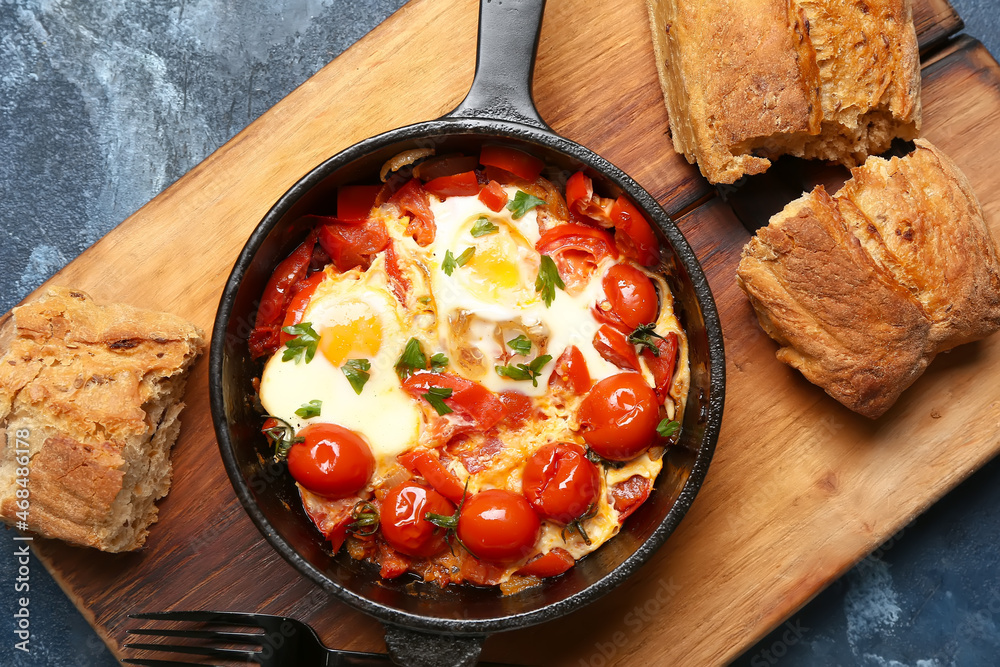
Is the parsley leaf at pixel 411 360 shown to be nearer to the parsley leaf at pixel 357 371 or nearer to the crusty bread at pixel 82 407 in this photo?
the parsley leaf at pixel 357 371

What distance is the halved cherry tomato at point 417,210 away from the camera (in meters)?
2.92

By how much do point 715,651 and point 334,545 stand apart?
1732 mm

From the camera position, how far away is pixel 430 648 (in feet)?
8.85

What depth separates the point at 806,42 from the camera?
9.71ft

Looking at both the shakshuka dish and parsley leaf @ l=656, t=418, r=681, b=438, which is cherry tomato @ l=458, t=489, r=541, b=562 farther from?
parsley leaf @ l=656, t=418, r=681, b=438

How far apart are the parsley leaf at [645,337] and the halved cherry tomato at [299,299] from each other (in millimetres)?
1325

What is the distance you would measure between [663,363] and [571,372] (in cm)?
41

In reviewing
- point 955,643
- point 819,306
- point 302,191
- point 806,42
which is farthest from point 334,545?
point 955,643

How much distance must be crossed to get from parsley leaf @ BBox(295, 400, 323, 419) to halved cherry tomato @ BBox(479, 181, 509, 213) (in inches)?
41.4

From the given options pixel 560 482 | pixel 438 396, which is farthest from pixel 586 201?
pixel 560 482

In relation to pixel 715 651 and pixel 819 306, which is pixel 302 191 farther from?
pixel 715 651

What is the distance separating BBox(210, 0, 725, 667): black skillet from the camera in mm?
2613

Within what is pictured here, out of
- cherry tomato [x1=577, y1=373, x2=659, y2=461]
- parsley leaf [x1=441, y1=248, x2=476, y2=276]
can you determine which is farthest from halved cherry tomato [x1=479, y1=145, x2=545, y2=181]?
cherry tomato [x1=577, y1=373, x2=659, y2=461]

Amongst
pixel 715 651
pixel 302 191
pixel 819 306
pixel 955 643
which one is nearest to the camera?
pixel 302 191
